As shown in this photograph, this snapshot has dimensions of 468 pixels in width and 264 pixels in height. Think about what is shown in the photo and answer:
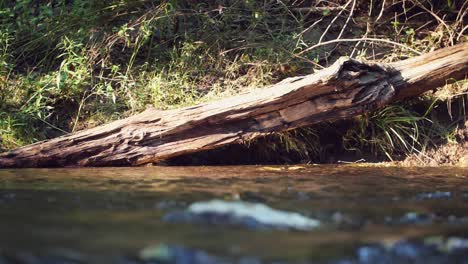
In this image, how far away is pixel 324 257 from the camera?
98cm

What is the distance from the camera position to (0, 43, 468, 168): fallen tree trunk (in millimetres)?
2762

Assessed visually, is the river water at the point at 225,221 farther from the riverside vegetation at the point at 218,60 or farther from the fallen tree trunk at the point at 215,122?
the riverside vegetation at the point at 218,60

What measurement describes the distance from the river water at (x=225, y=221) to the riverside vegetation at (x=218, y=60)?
1.08 meters

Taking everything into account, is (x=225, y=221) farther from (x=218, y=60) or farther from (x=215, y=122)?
(x=218, y=60)

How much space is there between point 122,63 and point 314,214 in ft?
9.42

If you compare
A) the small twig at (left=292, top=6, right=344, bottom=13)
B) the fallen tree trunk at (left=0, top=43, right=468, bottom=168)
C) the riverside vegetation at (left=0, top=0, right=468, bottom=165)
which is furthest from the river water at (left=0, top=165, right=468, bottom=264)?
the small twig at (left=292, top=6, right=344, bottom=13)

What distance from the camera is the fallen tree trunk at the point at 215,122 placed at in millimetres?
2762

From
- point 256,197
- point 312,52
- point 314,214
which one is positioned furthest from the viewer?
point 312,52

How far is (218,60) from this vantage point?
3820mm

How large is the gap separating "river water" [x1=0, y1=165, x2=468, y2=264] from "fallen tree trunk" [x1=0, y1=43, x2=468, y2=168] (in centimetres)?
63

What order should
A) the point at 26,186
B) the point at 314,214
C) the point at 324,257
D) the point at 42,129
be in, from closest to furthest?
1. the point at 324,257
2. the point at 314,214
3. the point at 26,186
4. the point at 42,129

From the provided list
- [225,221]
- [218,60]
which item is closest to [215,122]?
[218,60]

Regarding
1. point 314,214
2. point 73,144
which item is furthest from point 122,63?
point 314,214

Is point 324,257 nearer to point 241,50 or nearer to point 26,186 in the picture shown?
point 26,186
